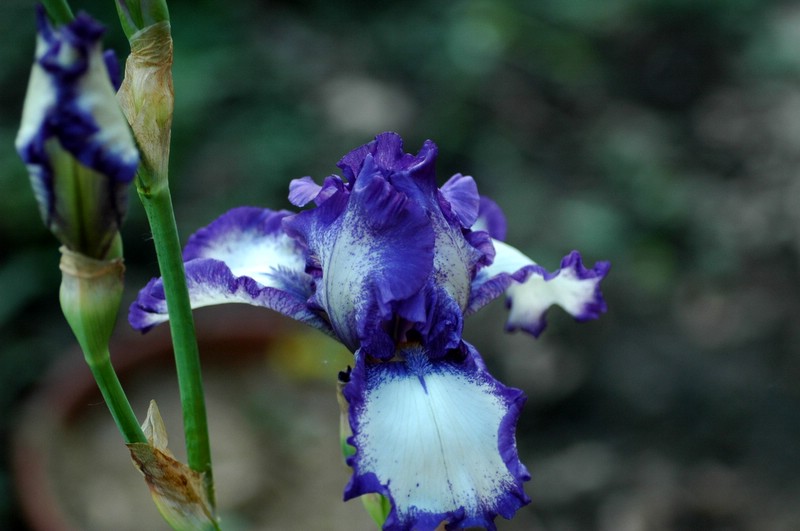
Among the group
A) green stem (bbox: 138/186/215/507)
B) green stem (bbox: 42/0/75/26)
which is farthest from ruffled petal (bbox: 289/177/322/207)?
green stem (bbox: 42/0/75/26)

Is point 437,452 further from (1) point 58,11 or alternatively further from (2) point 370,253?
(1) point 58,11

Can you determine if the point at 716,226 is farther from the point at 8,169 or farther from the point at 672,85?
the point at 8,169

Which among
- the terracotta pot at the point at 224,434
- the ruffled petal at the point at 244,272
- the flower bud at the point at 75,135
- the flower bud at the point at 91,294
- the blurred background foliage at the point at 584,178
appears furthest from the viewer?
the blurred background foliage at the point at 584,178

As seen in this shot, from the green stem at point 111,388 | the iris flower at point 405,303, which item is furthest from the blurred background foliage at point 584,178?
the green stem at point 111,388

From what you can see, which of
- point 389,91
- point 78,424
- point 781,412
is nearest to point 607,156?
point 389,91

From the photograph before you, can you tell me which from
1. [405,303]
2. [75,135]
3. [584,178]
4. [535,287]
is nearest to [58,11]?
[75,135]

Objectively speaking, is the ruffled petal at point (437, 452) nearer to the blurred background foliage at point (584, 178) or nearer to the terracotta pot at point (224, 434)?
the terracotta pot at point (224, 434)

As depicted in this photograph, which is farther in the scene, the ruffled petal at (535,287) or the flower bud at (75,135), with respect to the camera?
the ruffled petal at (535,287)
